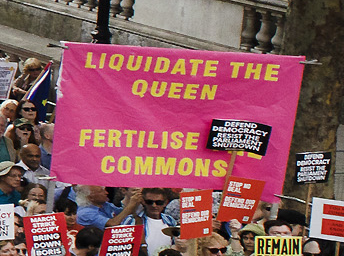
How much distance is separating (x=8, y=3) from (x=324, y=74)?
9201 millimetres

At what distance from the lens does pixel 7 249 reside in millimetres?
7648

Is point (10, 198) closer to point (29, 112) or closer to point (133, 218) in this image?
point (133, 218)

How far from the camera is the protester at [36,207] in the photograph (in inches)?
309

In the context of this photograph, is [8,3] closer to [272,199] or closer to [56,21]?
[56,21]

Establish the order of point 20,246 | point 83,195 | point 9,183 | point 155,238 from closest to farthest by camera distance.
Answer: point 20,246
point 155,238
point 83,195
point 9,183

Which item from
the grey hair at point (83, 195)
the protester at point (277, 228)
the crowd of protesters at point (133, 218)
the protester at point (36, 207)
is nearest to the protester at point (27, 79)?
the crowd of protesters at point (133, 218)

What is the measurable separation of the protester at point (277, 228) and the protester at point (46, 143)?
2436mm

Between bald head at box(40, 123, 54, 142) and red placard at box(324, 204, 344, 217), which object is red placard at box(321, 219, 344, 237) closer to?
red placard at box(324, 204, 344, 217)

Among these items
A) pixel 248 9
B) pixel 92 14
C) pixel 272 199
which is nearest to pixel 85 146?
pixel 272 199

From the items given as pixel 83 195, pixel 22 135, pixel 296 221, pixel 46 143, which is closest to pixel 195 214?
pixel 296 221

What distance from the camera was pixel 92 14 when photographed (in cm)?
1548

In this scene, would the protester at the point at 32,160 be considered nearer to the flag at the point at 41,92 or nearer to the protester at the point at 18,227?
the protester at the point at 18,227

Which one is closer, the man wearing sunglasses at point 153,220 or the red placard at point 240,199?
the red placard at point 240,199

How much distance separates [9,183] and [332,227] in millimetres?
2493
